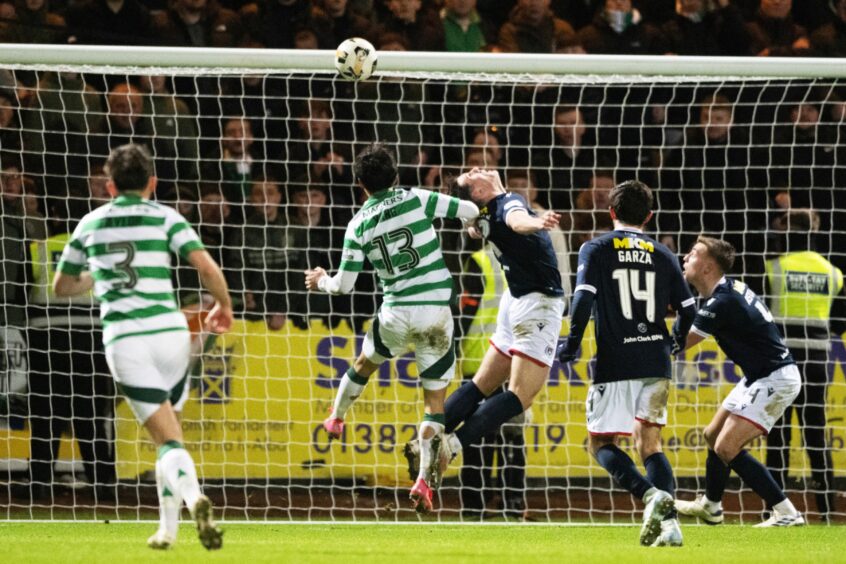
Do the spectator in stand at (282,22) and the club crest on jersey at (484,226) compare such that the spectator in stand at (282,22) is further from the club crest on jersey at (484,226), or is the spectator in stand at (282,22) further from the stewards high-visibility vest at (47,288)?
the club crest on jersey at (484,226)

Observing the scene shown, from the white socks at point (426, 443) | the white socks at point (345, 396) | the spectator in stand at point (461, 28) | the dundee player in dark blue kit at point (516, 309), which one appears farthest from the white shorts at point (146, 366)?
the spectator in stand at point (461, 28)

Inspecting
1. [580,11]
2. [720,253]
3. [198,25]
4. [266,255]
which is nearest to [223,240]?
[266,255]

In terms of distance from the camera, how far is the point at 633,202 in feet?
23.4

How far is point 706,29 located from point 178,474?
888cm

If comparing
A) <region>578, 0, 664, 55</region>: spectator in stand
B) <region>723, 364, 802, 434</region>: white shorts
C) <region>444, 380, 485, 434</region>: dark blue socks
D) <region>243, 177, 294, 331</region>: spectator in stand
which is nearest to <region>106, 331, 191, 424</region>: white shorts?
<region>444, 380, 485, 434</region>: dark blue socks

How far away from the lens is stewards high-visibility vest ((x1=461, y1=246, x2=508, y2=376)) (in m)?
9.48

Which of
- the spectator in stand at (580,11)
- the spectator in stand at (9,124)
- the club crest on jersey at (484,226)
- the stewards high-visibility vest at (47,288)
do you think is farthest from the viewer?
the spectator in stand at (580,11)

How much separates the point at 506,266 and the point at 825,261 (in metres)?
3.41

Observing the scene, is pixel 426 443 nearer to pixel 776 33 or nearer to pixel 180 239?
pixel 180 239

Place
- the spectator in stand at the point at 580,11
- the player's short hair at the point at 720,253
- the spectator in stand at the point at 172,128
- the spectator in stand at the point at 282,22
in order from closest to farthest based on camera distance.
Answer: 1. the player's short hair at the point at 720,253
2. the spectator in stand at the point at 172,128
3. the spectator in stand at the point at 282,22
4. the spectator in stand at the point at 580,11

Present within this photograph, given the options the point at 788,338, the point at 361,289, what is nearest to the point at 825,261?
the point at 788,338

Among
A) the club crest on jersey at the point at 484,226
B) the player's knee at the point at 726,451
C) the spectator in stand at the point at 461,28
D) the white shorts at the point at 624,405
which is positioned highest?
the spectator in stand at the point at 461,28

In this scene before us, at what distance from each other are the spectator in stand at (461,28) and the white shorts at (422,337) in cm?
526

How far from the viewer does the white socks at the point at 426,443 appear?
7184mm
